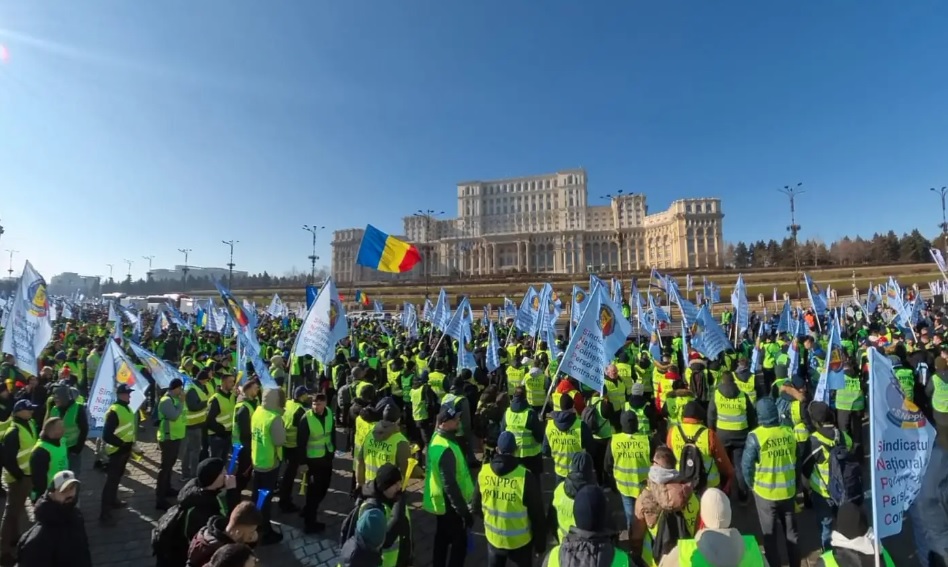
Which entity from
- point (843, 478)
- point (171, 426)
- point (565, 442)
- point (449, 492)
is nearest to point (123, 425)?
point (171, 426)

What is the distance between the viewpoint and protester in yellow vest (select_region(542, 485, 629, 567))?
2.49 meters

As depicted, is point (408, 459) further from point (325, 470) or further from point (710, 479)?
point (710, 479)

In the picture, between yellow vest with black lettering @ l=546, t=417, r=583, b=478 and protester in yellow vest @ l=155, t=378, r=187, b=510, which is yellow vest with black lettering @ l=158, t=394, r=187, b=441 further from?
yellow vest with black lettering @ l=546, t=417, r=583, b=478

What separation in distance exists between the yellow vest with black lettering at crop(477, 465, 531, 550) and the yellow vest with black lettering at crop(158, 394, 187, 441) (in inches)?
198

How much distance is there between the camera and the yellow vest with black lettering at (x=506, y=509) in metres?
3.53

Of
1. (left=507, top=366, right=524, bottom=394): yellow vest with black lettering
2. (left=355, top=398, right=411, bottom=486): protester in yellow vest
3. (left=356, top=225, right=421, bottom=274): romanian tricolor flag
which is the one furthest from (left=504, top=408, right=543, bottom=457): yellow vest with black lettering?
(left=356, top=225, right=421, bottom=274): romanian tricolor flag

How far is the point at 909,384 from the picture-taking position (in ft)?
24.9

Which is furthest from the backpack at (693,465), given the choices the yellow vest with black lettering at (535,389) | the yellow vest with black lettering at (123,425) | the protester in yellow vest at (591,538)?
the yellow vest with black lettering at (123,425)

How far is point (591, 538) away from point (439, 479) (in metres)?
1.79

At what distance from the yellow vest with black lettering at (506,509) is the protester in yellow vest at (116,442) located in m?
5.14

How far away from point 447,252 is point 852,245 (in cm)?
8087

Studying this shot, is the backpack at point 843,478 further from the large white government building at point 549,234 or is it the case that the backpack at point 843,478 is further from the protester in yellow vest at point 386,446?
the large white government building at point 549,234

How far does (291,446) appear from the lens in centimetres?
597

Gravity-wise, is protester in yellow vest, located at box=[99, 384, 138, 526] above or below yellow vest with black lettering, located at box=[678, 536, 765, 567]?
below
